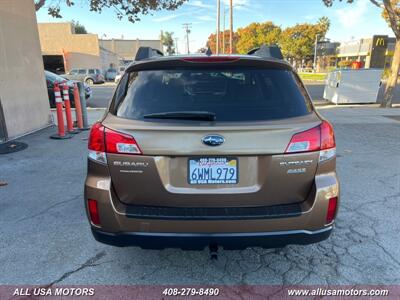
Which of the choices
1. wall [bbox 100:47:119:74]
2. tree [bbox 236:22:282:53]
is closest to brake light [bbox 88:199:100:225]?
wall [bbox 100:47:119:74]

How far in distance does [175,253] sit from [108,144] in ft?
4.42

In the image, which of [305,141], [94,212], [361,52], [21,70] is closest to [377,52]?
[361,52]

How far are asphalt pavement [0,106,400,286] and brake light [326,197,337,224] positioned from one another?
64 cm

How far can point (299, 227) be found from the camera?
2186 millimetres

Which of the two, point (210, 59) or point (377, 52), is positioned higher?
point (377, 52)

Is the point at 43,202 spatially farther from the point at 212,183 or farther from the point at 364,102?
the point at 364,102

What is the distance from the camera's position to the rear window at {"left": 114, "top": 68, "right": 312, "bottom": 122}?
2270 millimetres

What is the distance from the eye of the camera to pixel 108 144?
218 centimetres

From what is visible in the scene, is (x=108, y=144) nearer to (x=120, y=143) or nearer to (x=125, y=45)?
(x=120, y=143)

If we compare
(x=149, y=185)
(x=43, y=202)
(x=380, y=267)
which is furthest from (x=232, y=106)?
(x=43, y=202)

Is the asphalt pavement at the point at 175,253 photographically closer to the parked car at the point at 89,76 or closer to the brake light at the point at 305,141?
the brake light at the point at 305,141

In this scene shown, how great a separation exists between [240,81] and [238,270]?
163cm

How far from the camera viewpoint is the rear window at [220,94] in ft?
7.45

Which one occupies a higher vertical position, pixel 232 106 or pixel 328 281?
pixel 232 106
